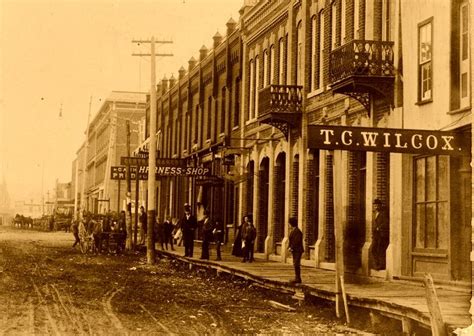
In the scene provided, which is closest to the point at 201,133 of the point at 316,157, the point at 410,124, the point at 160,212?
the point at 160,212

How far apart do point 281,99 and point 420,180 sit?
29.1ft

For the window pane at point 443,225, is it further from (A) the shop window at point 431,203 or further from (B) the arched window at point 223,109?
(B) the arched window at point 223,109

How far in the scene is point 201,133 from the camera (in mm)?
41156

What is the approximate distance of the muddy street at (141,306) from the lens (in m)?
11.8

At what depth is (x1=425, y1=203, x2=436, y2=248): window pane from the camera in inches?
643

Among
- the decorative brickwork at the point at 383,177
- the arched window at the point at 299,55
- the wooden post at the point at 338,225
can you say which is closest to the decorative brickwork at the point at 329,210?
the decorative brickwork at the point at 383,177

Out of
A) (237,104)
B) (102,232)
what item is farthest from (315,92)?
(102,232)

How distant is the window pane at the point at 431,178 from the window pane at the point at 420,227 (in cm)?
42

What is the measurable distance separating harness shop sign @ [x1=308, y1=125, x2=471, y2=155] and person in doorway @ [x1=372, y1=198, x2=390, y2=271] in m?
5.86

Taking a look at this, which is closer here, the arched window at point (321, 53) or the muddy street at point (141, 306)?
the muddy street at point (141, 306)

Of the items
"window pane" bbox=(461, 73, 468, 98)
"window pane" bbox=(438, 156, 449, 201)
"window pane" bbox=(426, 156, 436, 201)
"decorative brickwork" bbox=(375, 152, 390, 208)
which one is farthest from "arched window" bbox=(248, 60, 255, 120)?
"window pane" bbox=(461, 73, 468, 98)

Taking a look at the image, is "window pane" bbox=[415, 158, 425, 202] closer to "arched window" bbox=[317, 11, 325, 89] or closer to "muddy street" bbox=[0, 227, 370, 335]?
"muddy street" bbox=[0, 227, 370, 335]

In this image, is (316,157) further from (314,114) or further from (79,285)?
(79,285)

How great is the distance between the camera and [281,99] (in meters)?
25.2
